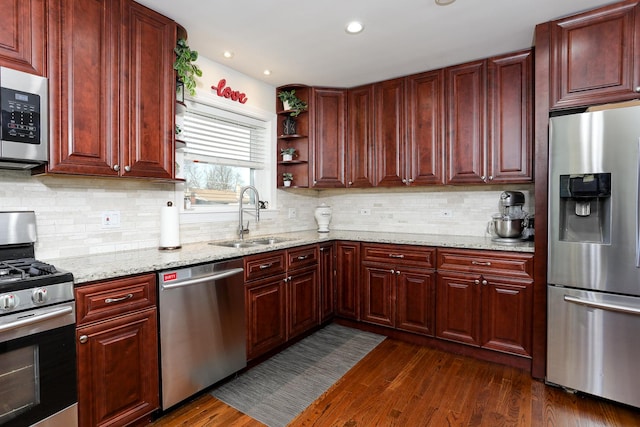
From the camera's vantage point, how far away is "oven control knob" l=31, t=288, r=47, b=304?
4.74 feet

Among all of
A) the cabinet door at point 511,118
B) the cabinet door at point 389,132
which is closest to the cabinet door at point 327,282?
the cabinet door at point 389,132

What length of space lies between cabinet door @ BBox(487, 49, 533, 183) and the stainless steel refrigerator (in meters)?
0.56

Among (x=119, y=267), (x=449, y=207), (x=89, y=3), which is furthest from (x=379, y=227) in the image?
(x=89, y=3)

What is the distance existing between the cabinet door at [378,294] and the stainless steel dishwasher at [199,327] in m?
1.30

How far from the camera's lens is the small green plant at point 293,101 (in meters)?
3.63

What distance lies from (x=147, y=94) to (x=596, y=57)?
296 cm

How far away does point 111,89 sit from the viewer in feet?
6.63

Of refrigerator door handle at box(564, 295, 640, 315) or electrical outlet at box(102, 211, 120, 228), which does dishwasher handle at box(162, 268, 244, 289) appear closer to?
electrical outlet at box(102, 211, 120, 228)

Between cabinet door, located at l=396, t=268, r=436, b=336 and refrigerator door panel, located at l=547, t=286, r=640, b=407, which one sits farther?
cabinet door, located at l=396, t=268, r=436, b=336

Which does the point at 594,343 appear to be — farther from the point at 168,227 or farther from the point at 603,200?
the point at 168,227

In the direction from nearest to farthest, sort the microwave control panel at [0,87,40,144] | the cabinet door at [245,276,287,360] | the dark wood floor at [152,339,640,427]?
the microwave control panel at [0,87,40,144] → the dark wood floor at [152,339,640,427] → the cabinet door at [245,276,287,360]

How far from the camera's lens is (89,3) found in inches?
75.5

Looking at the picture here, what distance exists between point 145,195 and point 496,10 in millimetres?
2757

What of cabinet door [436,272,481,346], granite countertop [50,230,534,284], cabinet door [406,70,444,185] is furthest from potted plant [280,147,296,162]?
cabinet door [436,272,481,346]
